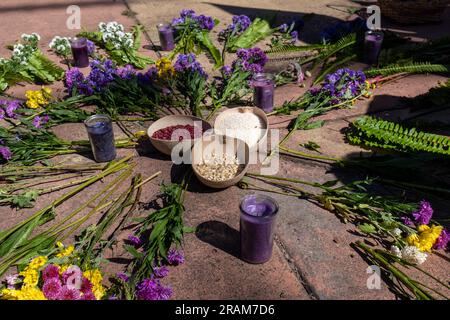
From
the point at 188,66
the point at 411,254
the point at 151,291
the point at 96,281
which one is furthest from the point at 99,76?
the point at 411,254

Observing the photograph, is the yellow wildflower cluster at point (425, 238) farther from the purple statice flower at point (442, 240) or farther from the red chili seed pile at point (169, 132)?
the red chili seed pile at point (169, 132)

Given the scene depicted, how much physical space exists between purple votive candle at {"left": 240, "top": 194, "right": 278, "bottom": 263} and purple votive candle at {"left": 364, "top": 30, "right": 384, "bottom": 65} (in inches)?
99.3

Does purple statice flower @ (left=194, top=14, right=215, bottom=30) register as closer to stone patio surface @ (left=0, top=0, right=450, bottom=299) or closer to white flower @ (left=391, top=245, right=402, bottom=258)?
stone patio surface @ (left=0, top=0, right=450, bottom=299)

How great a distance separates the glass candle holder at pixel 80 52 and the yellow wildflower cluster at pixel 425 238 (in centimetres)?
322

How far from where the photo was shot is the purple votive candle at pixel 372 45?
12.5ft

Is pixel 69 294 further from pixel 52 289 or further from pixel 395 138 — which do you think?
pixel 395 138

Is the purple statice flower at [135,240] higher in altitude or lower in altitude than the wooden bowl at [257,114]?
lower

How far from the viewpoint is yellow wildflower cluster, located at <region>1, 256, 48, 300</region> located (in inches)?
63.2

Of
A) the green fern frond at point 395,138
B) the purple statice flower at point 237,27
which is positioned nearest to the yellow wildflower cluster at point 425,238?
the green fern frond at point 395,138

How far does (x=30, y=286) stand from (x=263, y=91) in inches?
79.0

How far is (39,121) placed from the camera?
9.55 ft

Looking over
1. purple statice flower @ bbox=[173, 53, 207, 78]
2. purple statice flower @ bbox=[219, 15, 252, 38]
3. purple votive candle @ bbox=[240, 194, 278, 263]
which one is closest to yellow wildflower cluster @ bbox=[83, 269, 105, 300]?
purple votive candle @ bbox=[240, 194, 278, 263]

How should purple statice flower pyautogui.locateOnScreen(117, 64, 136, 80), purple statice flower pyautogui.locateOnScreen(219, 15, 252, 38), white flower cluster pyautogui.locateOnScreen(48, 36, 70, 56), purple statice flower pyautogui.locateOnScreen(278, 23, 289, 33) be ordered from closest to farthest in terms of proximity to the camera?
purple statice flower pyautogui.locateOnScreen(117, 64, 136, 80), white flower cluster pyautogui.locateOnScreen(48, 36, 70, 56), purple statice flower pyautogui.locateOnScreen(219, 15, 252, 38), purple statice flower pyautogui.locateOnScreen(278, 23, 289, 33)
